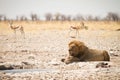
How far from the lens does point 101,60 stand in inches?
342

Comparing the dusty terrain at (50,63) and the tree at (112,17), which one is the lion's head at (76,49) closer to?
the dusty terrain at (50,63)

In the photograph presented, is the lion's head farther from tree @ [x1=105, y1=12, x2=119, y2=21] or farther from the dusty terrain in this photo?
tree @ [x1=105, y1=12, x2=119, y2=21]

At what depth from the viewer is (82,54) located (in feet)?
28.5

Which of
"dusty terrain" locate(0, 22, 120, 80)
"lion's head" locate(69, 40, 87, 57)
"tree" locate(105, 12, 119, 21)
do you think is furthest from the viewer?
"tree" locate(105, 12, 119, 21)

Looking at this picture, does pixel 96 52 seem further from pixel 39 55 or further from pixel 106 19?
pixel 106 19

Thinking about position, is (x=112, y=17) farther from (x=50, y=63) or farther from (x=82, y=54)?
(x=50, y=63)

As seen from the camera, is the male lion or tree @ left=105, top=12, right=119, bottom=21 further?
tree @ left=105, top=12, right=119, bottom=21

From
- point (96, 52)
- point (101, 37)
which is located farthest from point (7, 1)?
point (96, 52)

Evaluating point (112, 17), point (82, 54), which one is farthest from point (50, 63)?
point (112, 17)

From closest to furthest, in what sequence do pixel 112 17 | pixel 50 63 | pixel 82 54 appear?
pixel 50 63 < pixel 82 54 < pixel 112 17

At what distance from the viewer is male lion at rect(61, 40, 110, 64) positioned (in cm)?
854

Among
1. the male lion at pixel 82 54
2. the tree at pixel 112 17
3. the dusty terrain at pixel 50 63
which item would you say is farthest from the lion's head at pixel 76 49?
the tree at pixel 112 17

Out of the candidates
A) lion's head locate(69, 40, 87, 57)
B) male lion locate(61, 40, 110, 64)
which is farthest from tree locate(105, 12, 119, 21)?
lion's head locate(69, 40, 87, 57)

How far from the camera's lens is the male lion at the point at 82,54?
8.54 metres
